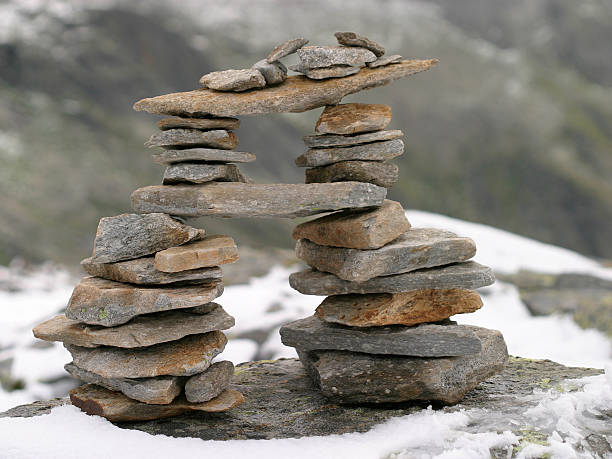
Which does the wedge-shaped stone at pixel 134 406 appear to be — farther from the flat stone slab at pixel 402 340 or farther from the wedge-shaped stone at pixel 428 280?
the wedge-shaped stone at pixel 428 280

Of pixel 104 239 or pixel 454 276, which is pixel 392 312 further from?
pixel 104 239

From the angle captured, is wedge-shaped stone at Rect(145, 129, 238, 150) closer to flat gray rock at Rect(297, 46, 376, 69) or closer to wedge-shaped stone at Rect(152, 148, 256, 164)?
wedge-shaped stone at Rect(152, 148, 256, 164)

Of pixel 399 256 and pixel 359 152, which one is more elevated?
pixel 359 152

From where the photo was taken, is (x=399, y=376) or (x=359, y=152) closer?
(x=399, y=376)

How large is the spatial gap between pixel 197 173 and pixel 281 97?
3.93ft

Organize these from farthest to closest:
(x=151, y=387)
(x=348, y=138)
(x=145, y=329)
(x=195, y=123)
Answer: (x=348, y=138) < (x=195, y=123) < (x=145, y=329) < (x=151, y=387)

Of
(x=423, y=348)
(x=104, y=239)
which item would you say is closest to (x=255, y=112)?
(x=104, y=239)

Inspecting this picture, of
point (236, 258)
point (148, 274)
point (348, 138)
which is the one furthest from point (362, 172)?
point (148, 274)

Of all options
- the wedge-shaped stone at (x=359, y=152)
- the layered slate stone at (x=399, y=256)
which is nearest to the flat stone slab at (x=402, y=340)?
the layered slate stone at (x=399, y=256)

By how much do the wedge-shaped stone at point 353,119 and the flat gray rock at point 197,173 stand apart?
3.68 feet

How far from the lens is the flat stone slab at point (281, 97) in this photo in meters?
7.28

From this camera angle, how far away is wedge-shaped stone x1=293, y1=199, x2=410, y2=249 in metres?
7.25

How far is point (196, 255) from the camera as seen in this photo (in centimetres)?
700

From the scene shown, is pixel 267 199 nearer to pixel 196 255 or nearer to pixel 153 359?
pixel 196 255
